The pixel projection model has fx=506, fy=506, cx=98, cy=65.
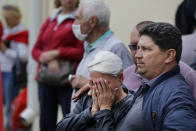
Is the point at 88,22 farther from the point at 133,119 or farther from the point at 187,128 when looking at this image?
the point at 187,128

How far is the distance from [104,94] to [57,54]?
6.81ft

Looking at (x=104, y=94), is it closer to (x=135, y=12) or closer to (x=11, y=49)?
(x=135, y=12)

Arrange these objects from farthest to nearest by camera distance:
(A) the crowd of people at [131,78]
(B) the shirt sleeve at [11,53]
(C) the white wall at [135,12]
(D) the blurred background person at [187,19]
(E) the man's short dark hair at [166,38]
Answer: (B) the shirt sleeve at [11,53] < (C) the white wall at [135,12] < (D) the blurred background person at [187,19] < (E) the man's short dark hair at [166,38] < (A) the crowd of people at [131,78]

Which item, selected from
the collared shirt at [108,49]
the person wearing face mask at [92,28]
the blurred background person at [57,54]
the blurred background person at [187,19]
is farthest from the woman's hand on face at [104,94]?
the blurred background person at [57,54]

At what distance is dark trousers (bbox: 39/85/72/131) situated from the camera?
4.84 meters

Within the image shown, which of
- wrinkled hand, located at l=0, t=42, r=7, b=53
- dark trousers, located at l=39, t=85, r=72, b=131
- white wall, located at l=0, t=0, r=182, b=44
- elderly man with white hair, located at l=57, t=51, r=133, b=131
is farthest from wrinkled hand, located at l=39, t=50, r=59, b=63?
wrinkled hand, located at l=0, t=42, r=7, b=53

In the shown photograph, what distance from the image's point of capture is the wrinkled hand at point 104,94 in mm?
2791

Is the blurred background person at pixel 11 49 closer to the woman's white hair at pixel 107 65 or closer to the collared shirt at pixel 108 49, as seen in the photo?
the collared shirt at pixel 108 49

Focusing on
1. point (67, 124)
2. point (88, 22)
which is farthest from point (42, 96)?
point (67, 124)

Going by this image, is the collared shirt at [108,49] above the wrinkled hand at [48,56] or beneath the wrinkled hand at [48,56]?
above

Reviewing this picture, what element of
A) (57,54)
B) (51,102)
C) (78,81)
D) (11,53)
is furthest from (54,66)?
(11,53)

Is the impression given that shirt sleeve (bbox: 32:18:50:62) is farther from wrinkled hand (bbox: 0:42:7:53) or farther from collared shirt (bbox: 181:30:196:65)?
wrinkled hand (bbox: 0:42:7:53)

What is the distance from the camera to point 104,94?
282 cm

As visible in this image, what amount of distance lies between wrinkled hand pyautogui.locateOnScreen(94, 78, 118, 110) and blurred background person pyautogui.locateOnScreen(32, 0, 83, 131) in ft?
6.45
